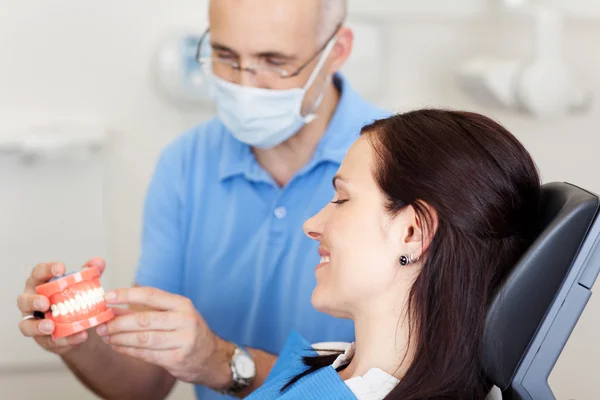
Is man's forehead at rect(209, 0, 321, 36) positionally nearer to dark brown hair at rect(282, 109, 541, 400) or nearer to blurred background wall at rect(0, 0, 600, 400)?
dark brown hair at rect(282, 109, 541, 400)

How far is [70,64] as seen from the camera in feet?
7.51

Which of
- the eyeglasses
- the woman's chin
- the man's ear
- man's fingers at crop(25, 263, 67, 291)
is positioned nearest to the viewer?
the woman's chin

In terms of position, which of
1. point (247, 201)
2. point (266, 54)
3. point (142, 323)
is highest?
point (266, 54)

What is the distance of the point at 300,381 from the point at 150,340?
31 cm

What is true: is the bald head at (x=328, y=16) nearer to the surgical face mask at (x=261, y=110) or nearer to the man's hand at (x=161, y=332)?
the surgical face mask at (x=261, y=110)

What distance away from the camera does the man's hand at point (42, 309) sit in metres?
1.38

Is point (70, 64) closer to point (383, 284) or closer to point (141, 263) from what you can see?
point (141, 263)

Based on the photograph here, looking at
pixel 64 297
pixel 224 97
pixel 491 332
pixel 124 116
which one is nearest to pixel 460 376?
pixel 491 332

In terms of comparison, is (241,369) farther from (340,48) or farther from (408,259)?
(340,48)

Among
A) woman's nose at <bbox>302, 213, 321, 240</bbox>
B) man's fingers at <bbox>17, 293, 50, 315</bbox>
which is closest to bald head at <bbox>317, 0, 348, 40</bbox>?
woman's nose at <bbox>302, 213, 321, 240</bbox>

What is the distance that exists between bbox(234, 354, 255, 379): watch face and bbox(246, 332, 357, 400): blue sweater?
0.11 m

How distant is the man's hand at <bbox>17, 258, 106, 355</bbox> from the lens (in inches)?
54.1

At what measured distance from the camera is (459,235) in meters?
1.13

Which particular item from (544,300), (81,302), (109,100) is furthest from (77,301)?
(109,100)
